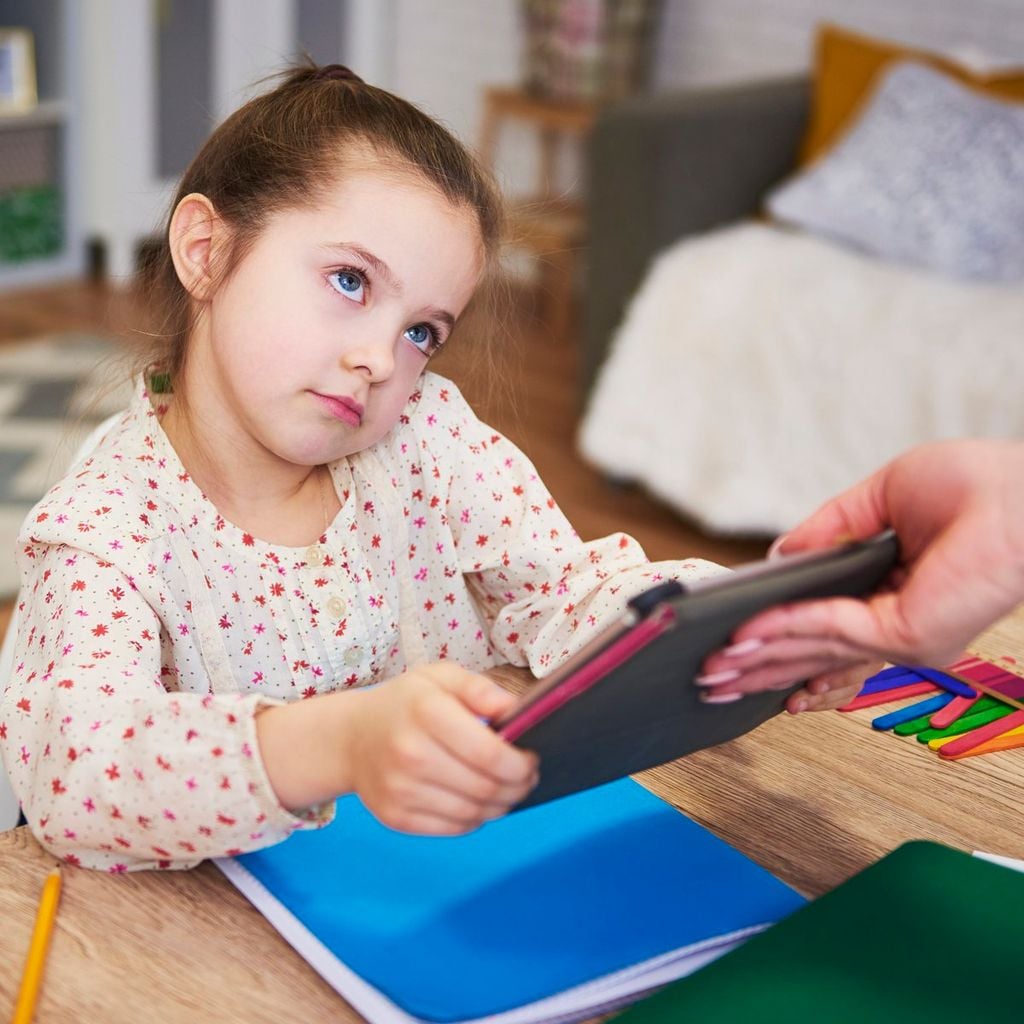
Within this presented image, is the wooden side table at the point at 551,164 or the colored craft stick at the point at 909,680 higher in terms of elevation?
the colored craft stick at the point at 909,680

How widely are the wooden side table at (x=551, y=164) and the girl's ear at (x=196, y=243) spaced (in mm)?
2710

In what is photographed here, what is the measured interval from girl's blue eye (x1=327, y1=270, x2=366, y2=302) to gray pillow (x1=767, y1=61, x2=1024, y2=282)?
2.16 m

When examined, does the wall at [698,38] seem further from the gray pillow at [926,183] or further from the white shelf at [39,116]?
the white shelf at [39,116]

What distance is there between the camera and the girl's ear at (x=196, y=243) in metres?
0.97

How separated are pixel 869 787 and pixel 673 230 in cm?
228

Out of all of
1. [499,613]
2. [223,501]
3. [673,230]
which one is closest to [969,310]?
[673,230]

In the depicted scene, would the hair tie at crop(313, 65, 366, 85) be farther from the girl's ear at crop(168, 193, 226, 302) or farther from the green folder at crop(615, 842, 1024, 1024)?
the green folder at crop(615, 842, 1024, 1024)

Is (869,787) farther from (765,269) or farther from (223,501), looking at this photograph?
(765,269)

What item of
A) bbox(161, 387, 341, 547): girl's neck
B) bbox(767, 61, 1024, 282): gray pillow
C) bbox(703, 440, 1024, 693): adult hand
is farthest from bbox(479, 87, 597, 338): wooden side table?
bbox(703, 440, 1024, 693): adult hand

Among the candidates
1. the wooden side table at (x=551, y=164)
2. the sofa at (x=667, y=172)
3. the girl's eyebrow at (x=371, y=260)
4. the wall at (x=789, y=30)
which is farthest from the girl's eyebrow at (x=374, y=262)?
the wooden side table at (x=551, y=164)

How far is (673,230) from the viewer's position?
9.81ft

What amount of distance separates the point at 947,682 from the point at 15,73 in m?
3.67

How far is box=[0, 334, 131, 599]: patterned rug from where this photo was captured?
8.87ft

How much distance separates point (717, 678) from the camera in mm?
659
